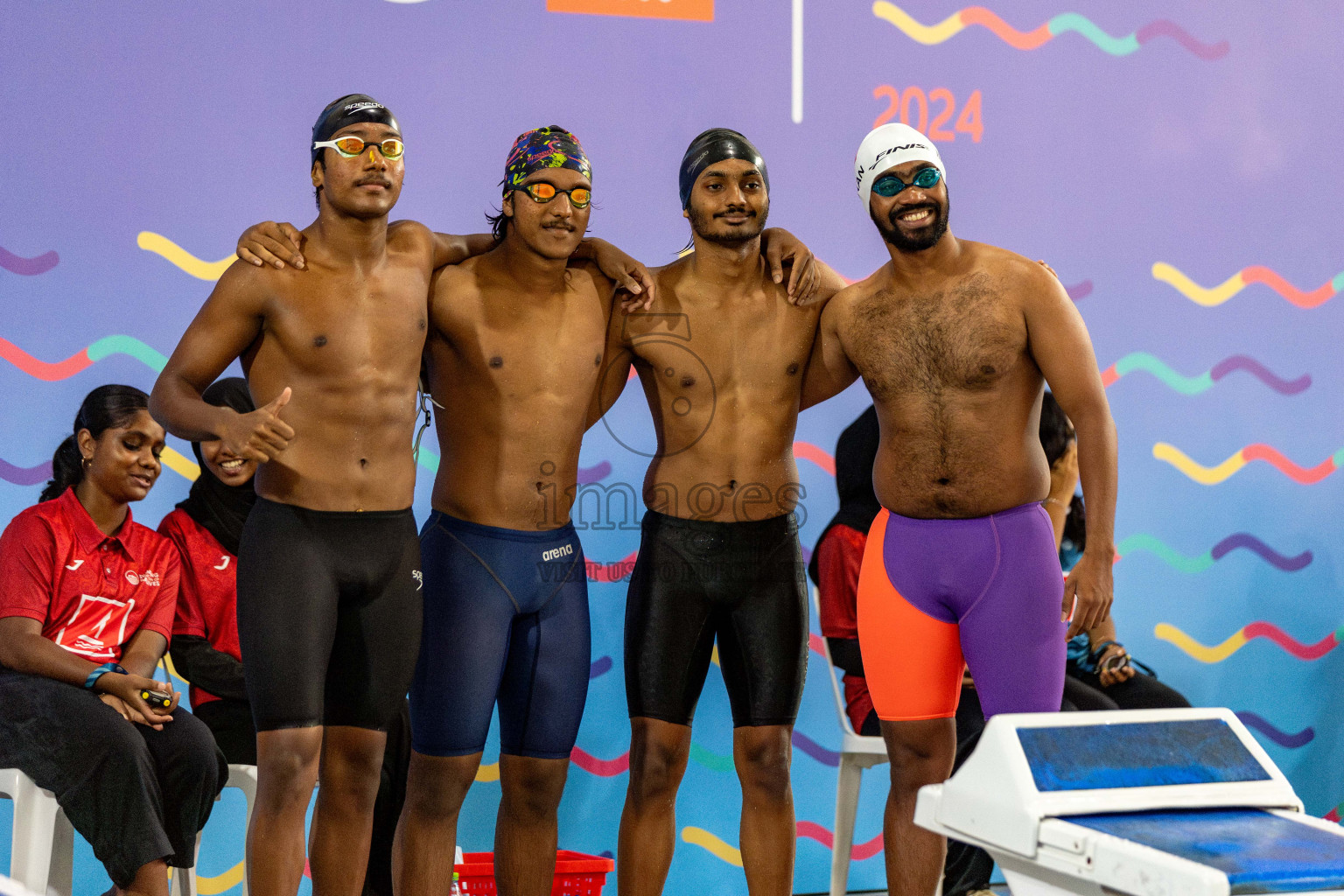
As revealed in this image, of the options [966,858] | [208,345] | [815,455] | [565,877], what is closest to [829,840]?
[966,858]

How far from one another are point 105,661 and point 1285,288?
4443 millimetres

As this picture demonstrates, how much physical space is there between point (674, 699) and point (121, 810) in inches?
53.6

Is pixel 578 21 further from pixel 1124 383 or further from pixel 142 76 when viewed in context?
pixel 1124 383

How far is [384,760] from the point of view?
342 cm

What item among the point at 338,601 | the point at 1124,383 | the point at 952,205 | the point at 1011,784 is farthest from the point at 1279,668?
the point at 338,601

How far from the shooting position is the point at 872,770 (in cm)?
447

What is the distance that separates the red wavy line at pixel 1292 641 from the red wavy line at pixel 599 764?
2.52 m

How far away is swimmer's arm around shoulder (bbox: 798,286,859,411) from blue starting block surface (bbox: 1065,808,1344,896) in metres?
1.47

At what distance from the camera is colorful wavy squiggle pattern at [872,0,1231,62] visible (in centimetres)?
444

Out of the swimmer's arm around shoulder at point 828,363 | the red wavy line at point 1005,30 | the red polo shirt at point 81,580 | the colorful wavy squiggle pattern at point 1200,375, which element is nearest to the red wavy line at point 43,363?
the red polo shirt at point 81,580

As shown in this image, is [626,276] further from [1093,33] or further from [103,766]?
[1093,33]

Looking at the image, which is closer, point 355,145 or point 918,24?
point 355,145

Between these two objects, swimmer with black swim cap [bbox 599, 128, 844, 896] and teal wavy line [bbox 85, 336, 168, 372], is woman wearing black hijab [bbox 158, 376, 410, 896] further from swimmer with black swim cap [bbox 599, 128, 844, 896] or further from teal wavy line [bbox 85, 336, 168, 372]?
swimmer with black swim cap [bbox 599, 128, 844, 896]

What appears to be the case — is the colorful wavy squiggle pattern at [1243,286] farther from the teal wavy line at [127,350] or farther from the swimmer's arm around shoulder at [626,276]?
the teal wavy line at [127,350]
